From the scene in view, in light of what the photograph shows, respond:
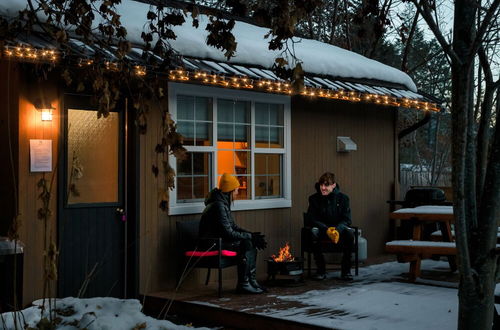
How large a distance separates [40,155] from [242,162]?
3036 millimetres

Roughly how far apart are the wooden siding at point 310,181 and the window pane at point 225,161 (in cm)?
55

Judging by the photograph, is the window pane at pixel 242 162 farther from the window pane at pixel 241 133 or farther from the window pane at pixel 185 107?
the window pane at pixel 185 107

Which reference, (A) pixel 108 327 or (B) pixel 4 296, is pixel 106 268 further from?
(A) pixel 108 327

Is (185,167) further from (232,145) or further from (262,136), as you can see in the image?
(262,136)

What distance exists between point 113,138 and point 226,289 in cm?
210

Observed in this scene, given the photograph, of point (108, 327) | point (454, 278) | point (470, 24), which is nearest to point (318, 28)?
point (454, 278)

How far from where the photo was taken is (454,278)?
941cm

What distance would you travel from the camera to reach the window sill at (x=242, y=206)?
8.70 m

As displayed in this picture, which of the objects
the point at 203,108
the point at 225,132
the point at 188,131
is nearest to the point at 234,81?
the point at 203,108

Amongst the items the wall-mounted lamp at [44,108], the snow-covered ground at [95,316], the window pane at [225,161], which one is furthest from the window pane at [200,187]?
the snow-covered ground at [95,316]

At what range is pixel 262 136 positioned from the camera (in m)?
9.96

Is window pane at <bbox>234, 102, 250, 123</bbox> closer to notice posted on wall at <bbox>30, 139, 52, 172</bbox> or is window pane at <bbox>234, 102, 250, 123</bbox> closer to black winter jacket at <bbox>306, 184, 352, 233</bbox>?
black winter jacket at <bbox>306, 184, 352, 233</bbox>

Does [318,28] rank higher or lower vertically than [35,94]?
higher

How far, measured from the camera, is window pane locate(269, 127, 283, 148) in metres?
10.1
